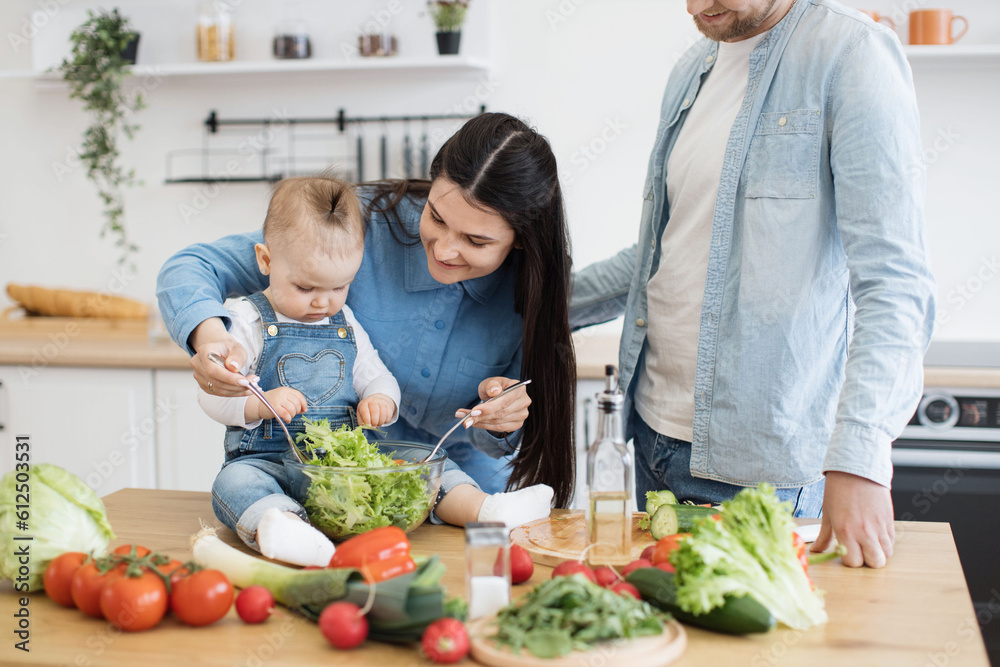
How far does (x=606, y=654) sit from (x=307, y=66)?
2.56 meters

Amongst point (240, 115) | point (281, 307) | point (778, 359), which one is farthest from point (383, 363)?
point (240, 115)

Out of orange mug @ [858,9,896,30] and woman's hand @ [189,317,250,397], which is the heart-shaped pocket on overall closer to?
woman's hand @ [189,317,250,397]

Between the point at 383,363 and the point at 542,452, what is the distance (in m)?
0.34

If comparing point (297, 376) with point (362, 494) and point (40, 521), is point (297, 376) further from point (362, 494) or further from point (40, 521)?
point (40, 521)

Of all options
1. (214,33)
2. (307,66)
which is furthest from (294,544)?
(214,33)

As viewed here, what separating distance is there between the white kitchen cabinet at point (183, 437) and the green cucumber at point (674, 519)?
1760 millimetres

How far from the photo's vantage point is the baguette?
310cm

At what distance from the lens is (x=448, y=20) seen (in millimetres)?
2887

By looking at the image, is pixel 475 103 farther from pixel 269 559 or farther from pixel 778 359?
pixel 269 559

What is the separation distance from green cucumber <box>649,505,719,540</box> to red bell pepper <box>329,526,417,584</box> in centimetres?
39

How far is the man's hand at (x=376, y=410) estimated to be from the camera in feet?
4.64

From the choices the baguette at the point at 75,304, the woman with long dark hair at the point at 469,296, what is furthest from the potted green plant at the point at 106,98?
the woman with long dark hair at the point at 469,296

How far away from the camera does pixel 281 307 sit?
147 cm

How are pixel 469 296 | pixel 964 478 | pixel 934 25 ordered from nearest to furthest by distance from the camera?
1. pixel 469 296
2. pixel 964 478
3. pixel 934 25
